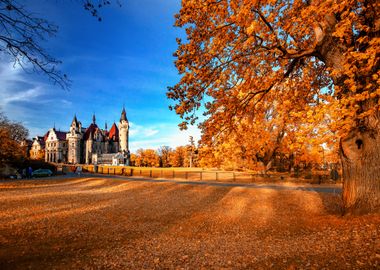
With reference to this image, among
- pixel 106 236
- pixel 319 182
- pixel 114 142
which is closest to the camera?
pixel 106 236

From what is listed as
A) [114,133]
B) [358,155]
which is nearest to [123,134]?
[114,133]

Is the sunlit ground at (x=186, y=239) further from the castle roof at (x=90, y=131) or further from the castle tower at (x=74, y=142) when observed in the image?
the castle roof at (x=90, y=131)

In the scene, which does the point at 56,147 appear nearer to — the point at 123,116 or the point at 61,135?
the point at 61,135

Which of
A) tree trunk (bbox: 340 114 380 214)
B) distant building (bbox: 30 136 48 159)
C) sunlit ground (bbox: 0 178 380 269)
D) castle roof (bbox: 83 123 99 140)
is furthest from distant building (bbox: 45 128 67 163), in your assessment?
tree trunk (bbox: 340 114 380 214)

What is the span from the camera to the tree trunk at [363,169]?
7500 millimetres

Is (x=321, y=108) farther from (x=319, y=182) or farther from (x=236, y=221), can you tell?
(x=319, y=182)

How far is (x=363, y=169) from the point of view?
7727mm

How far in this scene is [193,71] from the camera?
789cm

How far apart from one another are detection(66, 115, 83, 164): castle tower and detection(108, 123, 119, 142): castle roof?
17.5m

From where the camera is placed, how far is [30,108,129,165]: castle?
102 m

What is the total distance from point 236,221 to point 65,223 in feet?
22.8

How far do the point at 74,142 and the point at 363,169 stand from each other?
358ft

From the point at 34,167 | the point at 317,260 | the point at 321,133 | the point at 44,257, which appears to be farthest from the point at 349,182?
the point at 34,167

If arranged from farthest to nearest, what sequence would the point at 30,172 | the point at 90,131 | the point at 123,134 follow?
the point at 123,134, the point at 90,131, the point at 30,172
